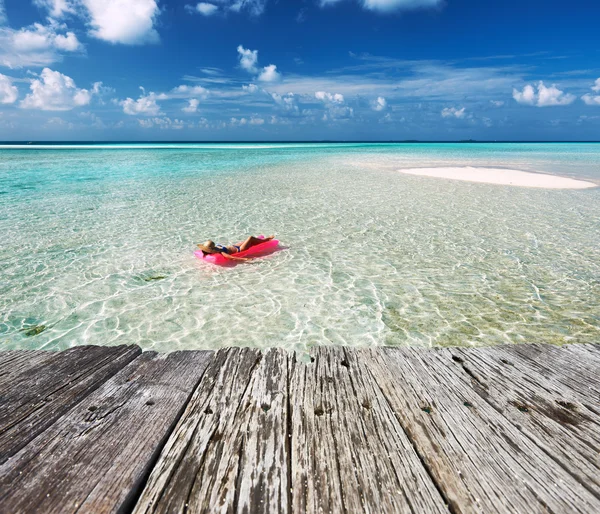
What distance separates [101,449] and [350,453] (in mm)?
1276

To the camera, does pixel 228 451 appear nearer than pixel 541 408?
Yes

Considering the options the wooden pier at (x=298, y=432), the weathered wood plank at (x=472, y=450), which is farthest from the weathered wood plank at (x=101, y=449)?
the weathered wood plank at (x=472, y=450)

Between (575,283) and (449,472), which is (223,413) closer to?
(449,472)

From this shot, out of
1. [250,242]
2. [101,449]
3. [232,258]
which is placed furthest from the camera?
[250,242]

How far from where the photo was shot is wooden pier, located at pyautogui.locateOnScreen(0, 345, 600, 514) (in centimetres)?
160

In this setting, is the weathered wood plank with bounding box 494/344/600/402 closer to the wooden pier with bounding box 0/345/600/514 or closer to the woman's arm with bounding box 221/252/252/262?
the wooden pier with bounding box 0/345/600/514

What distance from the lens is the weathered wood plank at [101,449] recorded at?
1.56 metres

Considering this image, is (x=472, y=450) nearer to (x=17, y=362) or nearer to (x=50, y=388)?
(x=50, y=388)

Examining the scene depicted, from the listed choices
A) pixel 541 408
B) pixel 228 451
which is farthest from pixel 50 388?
pixel 541 408

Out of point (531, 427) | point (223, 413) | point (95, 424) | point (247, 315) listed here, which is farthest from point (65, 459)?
point (247, 315)

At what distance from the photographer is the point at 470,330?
512 centimetres

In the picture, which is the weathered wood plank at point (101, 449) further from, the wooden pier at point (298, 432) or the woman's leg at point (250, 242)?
the woman's leg at point (250, 242)

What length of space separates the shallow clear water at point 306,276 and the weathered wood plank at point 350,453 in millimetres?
2531

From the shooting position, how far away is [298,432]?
199 centimetres
